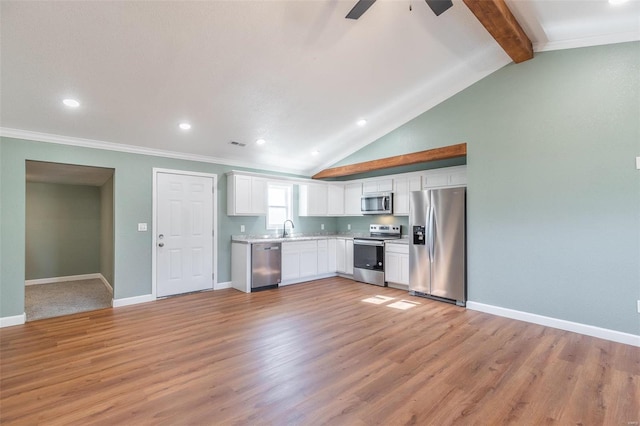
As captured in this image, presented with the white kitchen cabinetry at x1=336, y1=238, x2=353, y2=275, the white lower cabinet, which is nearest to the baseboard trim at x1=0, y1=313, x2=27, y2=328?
the white lower cabinet

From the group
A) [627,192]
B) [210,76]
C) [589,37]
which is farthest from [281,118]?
[627,192]

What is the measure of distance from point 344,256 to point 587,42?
493 centimetres

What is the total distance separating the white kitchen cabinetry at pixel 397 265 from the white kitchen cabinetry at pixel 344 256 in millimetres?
908

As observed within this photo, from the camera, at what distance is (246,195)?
18.1 ft

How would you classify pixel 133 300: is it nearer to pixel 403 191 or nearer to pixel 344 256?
pixel 344 256

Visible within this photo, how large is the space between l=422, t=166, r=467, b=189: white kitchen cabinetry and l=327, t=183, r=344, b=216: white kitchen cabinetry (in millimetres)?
2108

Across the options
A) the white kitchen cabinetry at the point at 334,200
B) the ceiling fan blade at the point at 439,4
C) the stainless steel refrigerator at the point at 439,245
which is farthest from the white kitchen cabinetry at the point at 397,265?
the ceiling fan blade at the point at 439,4

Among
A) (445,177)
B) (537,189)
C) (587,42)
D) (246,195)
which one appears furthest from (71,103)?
(587,42)

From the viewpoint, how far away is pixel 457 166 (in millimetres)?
4801

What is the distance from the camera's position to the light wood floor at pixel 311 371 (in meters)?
1.97

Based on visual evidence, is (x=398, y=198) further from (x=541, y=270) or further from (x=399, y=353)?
(x=399, y=353)

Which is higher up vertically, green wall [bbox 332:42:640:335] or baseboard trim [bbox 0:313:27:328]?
green wall [bbox 332:42:640:335]

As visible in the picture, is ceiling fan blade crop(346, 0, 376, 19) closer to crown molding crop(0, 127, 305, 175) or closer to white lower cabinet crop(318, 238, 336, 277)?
crown molding crop(0, 127, 305, 175)

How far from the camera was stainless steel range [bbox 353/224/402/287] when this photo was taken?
18.4ft
